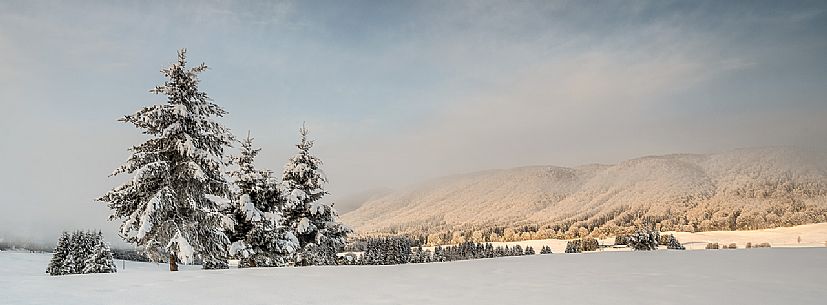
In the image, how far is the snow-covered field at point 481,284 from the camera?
7.89 meters

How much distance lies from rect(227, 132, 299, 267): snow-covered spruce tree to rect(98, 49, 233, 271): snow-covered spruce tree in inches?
146

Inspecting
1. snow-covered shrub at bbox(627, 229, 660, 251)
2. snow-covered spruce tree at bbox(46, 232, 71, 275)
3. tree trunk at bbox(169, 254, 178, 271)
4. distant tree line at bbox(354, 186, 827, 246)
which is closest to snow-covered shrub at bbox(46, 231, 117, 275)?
snow-covered spruce tree at bbox(46, 232, 71, 275)

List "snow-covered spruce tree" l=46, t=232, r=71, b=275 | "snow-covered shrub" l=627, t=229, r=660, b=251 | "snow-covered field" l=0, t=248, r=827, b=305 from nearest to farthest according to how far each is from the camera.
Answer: "snow-covered field" l=0, t=248, r=827, b=305
"snow-covered shrub" l=627, t=229, r=660, b=251
"snow-covered spruce tree" l=46, t=232, r=71, b=275

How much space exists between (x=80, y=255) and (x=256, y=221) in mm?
35861

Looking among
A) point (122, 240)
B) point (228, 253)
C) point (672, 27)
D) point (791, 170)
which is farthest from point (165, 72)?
point (791, 170)

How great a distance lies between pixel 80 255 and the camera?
4938 centimetres

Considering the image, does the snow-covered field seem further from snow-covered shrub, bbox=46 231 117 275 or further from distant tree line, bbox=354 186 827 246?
distant tree line, bbox=354 186 827 246

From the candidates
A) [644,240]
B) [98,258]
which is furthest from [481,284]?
[98,258]

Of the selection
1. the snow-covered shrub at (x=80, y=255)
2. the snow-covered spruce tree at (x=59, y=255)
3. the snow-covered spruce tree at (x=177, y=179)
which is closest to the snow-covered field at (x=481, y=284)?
the snow-covered spruce tree at (x=177, y=179)

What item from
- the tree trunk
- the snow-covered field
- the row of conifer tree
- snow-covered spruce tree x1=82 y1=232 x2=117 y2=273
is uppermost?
the row of conifer tree

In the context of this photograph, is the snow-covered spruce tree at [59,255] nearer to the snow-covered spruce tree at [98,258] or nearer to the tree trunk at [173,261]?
the snow-covered spruce tree at [98,258]

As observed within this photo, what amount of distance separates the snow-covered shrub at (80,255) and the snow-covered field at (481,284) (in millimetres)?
45132

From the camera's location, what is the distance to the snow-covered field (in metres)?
7.89

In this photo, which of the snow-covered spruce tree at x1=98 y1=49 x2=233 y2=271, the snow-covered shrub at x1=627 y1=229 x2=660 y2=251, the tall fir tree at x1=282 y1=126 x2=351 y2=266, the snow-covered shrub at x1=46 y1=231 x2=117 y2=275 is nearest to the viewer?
the snow-covered spruce tree at x1=98 y1=49 x2=233 y2=271
